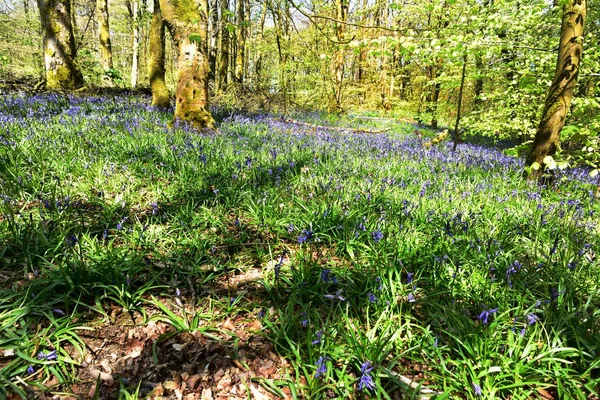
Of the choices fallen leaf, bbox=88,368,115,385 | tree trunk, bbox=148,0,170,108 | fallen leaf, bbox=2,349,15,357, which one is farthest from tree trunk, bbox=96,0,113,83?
fallen leaf, bbox=88,368,115,385

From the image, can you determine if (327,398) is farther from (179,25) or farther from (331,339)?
(179,25)

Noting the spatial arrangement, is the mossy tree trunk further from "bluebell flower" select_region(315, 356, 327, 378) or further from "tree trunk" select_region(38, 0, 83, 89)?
"bluebell flower" select_region(315, 356, 327, 378)

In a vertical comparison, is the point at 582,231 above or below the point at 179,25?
below

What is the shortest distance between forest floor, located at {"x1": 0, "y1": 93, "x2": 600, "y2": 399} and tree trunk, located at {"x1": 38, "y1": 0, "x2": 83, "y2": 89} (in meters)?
7.45

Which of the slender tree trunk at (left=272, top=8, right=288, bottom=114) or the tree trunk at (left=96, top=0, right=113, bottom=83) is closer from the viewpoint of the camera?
the slender tree trunk at (left=272, top=8, right=288, bottom=114)

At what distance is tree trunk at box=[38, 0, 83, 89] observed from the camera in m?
9.88

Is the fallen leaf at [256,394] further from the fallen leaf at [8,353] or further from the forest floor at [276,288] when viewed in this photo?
the fallen leaf at [8,353]

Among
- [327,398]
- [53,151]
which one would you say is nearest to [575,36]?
[327,398]

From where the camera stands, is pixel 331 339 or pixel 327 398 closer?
pixel 327 398

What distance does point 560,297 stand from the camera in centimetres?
245

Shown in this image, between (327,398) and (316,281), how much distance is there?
1.04m

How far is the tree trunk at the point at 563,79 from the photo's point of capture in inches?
190

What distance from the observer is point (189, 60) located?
23.3 feet

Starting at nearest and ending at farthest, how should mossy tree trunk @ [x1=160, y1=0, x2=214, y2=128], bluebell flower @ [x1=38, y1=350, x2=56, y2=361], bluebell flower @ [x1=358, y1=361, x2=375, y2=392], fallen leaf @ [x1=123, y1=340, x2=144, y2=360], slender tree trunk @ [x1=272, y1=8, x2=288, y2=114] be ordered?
bluebell flower @ [x1=358, y1=361, x2=375, y2=392]
bluebell flower @ [x1=38, y1=350, x2=56, y2=361]
fallen leaf @ [x1=123, y1=340, x2=144, y2=360]
mossy tree trunk @ [x1=160, y1=0, x2=214, y2=128]
slender tree trunk @ [x1=272, y1=8, x2=288, y2=114]
